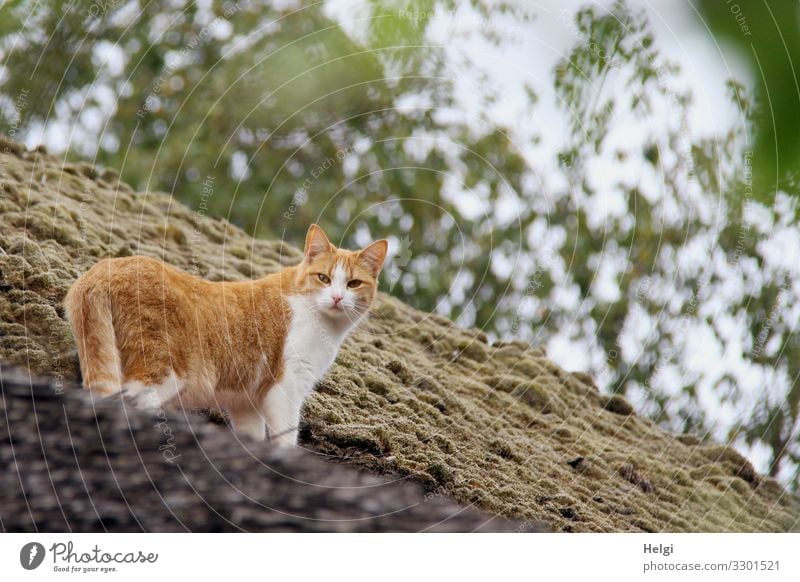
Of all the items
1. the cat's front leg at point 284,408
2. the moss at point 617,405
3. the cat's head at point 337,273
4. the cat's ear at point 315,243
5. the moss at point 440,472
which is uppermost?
the cat's ear at point 315,243

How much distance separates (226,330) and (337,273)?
0.32 metres

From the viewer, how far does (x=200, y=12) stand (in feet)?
10.2

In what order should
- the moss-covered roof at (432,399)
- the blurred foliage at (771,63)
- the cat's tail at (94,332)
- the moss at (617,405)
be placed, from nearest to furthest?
the blurred foliage at (771,63) < the cat's tail at (94,332) < the moss-covered roof at (432,399) < the moss at (617,405)

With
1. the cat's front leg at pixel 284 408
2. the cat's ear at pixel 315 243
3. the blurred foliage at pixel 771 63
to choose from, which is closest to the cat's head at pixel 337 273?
the cat's ear at pixel 315 243

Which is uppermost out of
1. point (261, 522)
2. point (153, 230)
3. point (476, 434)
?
point (153, 230)

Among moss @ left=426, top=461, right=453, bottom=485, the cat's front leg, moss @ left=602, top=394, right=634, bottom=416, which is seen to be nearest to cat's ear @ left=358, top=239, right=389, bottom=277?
the cat's front leg

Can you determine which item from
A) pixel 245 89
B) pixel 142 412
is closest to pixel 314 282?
pixel 142 412

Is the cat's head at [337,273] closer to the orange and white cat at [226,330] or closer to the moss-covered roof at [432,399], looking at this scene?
the orange and white cat at [226,330]

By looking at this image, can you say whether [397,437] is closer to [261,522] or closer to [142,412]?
[261,522]

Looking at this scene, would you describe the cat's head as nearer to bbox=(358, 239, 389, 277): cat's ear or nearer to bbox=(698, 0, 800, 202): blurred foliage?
bbox=(358, 239, 389, 277): cat's ear

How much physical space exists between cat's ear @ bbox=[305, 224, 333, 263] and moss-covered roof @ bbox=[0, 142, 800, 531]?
0.25 meters

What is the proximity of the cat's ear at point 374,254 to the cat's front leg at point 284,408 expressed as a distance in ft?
1.25

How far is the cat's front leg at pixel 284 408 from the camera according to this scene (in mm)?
1969

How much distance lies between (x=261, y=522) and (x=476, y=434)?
25.3 inches
